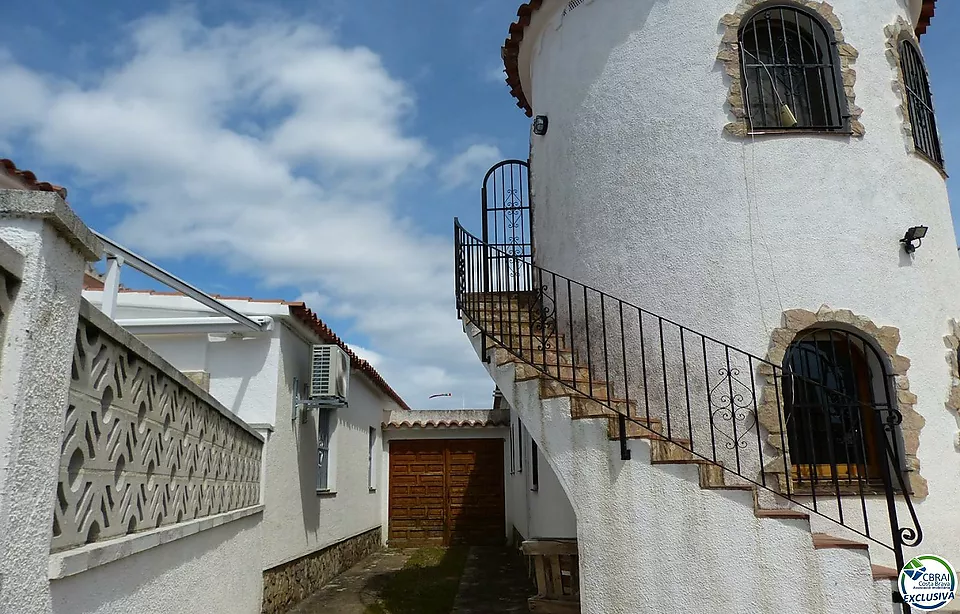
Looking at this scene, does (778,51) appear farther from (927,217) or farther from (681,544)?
(681,544)

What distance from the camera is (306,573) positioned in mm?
9234

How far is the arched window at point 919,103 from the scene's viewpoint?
7.10 metres

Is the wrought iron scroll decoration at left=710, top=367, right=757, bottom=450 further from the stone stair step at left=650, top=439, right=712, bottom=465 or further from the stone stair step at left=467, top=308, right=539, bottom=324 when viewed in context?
the stone stair step at left=467, top=308, right=539, bottom=324

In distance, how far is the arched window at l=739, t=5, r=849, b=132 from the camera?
677cm

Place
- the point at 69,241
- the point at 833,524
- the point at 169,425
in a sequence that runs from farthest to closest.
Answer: the point at 833,524
the point at 169,425
the point at 69,241

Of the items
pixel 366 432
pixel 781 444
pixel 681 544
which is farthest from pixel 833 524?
pixel 366 432

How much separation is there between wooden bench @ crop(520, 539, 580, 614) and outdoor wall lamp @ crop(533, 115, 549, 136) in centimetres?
475

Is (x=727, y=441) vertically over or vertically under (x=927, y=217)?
under

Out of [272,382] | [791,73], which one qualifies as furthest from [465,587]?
[791,73]

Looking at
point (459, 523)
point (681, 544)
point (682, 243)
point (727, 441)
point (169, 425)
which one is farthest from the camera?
point (459, 523)

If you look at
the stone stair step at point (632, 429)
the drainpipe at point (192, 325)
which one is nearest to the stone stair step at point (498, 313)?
the stone stair step at point (632, 429)

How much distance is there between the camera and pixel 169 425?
4.69 m

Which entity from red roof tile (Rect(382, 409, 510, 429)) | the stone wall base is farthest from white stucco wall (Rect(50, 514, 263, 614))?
red roof tile (Rect(382, 409, 510, 429))

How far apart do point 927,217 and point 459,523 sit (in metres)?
11.8
